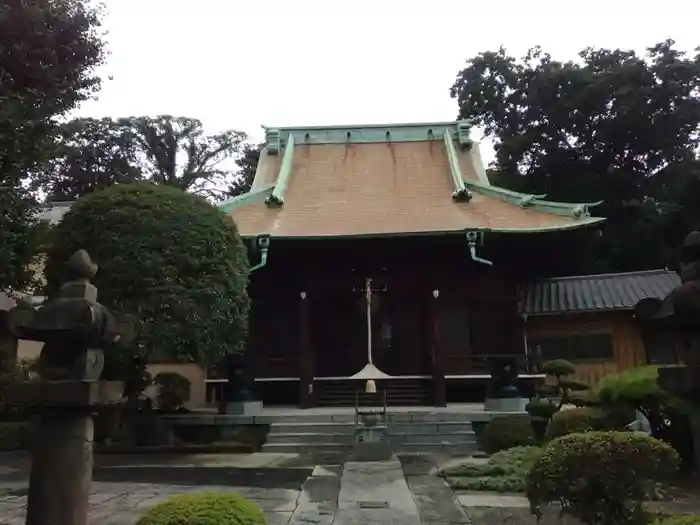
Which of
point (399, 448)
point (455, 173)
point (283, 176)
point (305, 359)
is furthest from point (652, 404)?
point (283, 176)

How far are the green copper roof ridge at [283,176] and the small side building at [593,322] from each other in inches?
332

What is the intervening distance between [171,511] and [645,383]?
7580 millimetres

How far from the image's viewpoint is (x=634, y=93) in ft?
86.7

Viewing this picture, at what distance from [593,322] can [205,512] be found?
17.1 meters

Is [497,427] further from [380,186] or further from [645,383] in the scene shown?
[380,186]

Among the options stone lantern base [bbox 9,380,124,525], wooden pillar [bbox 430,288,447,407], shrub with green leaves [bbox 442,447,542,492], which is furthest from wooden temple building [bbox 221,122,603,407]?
stone lantern base [bbox 9,380,124,525]

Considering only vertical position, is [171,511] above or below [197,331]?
below

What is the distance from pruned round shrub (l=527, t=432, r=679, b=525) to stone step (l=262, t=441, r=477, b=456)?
7518mm

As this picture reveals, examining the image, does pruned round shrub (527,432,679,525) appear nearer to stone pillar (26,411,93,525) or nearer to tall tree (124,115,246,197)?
stone pillar (26,411,93,525)

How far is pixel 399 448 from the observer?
42.5 ft

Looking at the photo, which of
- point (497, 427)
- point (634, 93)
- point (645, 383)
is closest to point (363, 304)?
point (497, 427)

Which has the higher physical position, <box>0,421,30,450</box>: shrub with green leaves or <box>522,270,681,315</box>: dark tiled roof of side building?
<box>522,270,681,315</box>: dark tiled roof of side building

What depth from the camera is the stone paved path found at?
22.9ft

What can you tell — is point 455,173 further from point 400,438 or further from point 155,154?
point 155,154
